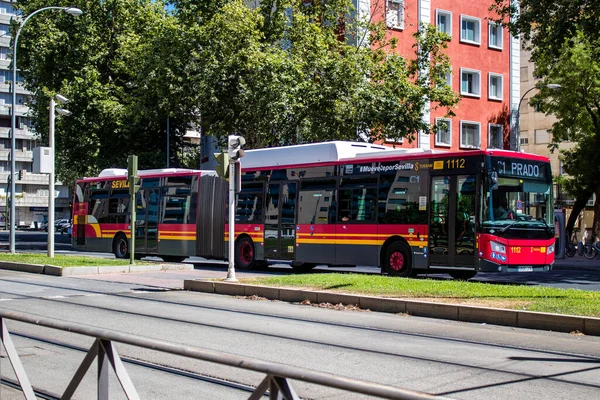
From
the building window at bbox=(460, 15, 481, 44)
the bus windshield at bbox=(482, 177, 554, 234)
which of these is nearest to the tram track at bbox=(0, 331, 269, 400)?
the bus windshield at bbox=(482, 177, 554, 234)

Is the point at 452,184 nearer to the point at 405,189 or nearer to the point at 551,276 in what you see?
the point at 405,189

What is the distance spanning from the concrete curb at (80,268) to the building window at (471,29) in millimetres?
27630

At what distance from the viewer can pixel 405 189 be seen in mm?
19328

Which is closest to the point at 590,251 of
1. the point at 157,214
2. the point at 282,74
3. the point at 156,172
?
the point at 282,74

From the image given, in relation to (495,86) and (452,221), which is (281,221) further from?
(495,86)

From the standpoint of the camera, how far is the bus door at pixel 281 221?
22375mm

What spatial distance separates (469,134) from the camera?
45.3 metres

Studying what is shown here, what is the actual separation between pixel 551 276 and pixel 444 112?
72.9 ft

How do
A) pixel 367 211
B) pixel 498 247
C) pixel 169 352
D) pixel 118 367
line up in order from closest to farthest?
1. pixel 169 352
2. pixel 118 367
3. pixel 498 247
4. pixel 367 211

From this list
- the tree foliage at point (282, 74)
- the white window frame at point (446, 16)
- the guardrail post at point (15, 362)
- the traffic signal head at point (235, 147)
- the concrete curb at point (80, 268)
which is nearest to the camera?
the guardrail post at point (15, 362)

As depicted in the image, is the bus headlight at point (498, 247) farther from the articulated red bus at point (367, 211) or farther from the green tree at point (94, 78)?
the green tree at point (94, 78)

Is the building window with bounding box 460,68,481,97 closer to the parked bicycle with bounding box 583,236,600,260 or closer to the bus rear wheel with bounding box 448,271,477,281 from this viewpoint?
the parked bicycle with bounding box 583,236,600,260

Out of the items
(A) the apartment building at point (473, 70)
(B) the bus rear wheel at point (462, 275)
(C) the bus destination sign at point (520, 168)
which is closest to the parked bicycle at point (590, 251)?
(A) the apartment building at point (473, 70)

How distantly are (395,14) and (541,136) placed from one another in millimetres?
36062
